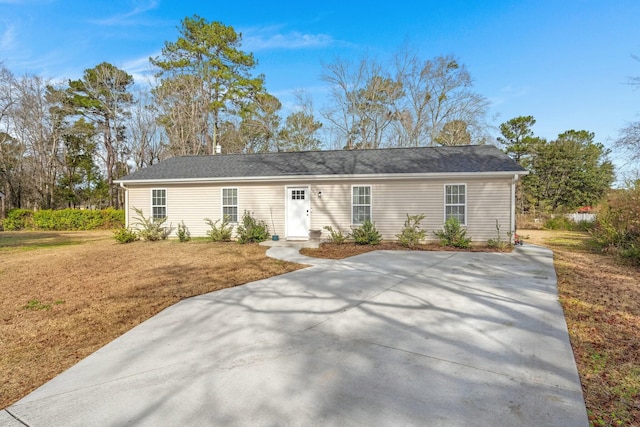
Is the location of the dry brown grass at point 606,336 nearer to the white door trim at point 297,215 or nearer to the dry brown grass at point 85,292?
the dry brown grass at point 85,292

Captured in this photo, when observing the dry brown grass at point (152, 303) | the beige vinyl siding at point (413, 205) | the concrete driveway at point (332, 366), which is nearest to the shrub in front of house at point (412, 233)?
the beige vinyl siding at point (413, 205)

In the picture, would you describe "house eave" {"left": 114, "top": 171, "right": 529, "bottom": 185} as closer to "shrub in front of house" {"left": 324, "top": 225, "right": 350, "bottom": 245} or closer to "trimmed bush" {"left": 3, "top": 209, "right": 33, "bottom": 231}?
"shrub in front of house" {"left": 324, "top": 225, "right": 350, "bottom": 245}

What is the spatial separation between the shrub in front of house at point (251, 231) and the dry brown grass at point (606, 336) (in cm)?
895

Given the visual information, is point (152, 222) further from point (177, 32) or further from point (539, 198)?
point (539, 198)

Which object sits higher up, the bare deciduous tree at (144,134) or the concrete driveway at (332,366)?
the bare deciduous tree at (144,134)

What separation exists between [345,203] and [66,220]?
738 inches

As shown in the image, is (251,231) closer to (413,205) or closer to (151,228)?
(151,228)

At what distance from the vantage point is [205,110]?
2559 centimetres

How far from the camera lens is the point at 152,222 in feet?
44.4

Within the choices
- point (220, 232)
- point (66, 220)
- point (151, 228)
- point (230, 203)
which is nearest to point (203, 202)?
point (230, 203)

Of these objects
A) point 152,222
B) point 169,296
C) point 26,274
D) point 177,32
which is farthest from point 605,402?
point 177,32

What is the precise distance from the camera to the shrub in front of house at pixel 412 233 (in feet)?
36.2

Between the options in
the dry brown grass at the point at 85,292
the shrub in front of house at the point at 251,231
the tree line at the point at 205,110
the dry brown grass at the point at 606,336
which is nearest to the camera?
the dry brown grass at the point at 606,336

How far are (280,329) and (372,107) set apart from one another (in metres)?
23.8
